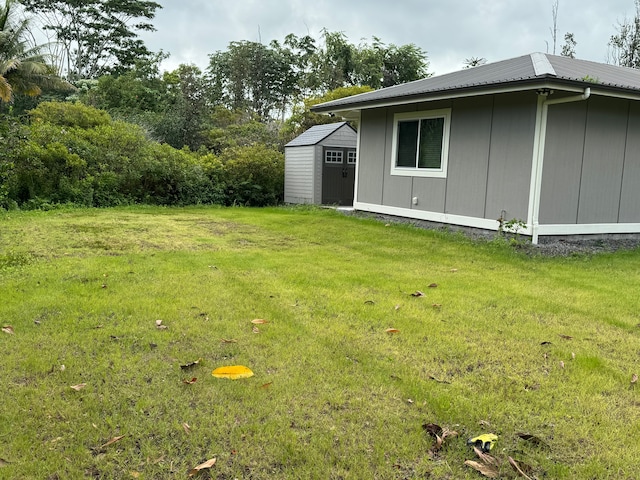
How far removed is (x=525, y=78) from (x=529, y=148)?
110 centimetres

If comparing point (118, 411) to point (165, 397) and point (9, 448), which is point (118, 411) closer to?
point (165, 397)

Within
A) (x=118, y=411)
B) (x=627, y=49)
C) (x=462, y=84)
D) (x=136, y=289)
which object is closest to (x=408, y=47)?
→ (x=627, y=49)

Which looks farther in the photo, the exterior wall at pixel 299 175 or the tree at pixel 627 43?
the tree at pixel 627 43

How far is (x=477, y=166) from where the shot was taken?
7941 mm

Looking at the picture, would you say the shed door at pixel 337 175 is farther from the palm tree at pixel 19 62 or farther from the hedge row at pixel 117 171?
the palm tree at pixel 19 62

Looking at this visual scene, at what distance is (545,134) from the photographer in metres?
7.00

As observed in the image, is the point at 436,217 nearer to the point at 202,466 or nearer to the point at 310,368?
the point at 310,368

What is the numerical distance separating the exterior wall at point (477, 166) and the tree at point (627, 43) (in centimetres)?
1701

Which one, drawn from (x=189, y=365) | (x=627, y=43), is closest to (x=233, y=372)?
(x=189, y=365)

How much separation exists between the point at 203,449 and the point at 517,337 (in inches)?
91.2

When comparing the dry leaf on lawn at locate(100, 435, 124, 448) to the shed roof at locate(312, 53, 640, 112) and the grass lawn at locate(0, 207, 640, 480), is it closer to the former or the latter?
the grass lawn at locate(0, 207, 640, 480)

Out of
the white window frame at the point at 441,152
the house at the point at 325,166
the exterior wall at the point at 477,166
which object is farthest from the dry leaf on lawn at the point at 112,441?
the house at the point at 325,166

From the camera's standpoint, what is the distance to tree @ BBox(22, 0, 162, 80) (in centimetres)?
3344

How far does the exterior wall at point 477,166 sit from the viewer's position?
7270 millimetres
